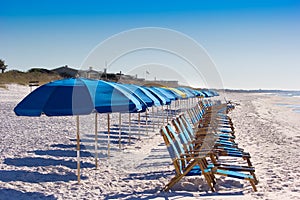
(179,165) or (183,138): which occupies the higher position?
(183,138)

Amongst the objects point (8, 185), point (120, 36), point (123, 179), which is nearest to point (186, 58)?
point (120, 36)

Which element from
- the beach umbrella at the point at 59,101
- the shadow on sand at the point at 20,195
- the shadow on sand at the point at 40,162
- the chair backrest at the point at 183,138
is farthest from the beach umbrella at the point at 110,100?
the shadow on sand at the point at 40,162

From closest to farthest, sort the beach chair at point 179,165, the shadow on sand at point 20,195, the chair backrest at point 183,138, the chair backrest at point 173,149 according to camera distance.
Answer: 1. the shadow on sand at point 20,195
2. the beach chair at point 179,165
3. the chair backrest at point 173,149
4. the chair backrest at point 183,138

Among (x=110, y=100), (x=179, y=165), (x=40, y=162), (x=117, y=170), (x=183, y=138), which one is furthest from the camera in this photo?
(x=40, y=162)

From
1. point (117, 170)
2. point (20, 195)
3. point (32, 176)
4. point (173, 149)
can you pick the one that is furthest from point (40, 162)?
point (173, 149)

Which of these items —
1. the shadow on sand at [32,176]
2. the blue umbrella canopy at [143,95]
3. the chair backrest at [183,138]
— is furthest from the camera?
the blue umbrella canopy at [143,95]

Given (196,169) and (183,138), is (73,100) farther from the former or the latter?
(183,138)

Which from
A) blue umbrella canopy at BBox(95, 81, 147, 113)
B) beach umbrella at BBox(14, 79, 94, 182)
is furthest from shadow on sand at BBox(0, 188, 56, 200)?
blue umbrella canopy at BBox(95, 81, 147, 113)

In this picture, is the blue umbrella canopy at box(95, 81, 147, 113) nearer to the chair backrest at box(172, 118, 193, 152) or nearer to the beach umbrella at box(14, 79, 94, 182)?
the beach umbrella at box(14, 79, 94, 182)

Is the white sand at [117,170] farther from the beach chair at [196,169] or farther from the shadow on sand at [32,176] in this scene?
the beach chair at [196,169]

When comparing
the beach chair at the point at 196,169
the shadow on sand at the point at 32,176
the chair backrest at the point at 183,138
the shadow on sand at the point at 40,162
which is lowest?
the shadow on sand at the point at 32,176

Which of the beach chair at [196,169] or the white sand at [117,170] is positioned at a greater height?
the beach chair at [196,169]

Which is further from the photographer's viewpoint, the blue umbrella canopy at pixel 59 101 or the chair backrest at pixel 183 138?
the chair backrest at pixel 183 138

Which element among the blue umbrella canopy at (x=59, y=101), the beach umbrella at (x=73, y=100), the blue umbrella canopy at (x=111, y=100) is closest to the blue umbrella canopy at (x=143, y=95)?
the blue umbrella canopy at (x=111, y=100)
